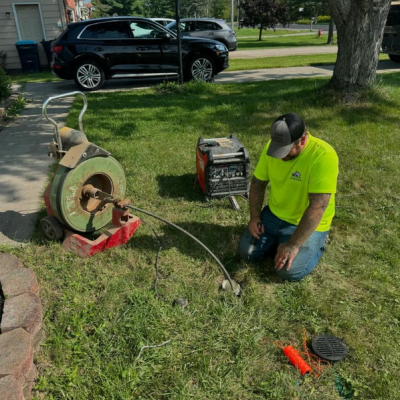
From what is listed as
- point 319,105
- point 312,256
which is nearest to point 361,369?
point 312,256

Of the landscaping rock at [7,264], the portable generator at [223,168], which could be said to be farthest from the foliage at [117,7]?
the landscaping rock at [7,264]

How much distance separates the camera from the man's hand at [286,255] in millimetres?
2846

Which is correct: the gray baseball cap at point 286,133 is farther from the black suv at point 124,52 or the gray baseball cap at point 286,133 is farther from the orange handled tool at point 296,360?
the black suv at point 124,52

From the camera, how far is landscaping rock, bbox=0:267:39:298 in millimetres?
2662

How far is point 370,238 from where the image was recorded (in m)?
3.65

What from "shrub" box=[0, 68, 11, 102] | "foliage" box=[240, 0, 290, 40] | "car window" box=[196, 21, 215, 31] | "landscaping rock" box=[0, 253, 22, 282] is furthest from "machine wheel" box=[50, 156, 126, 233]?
"foliage" box=[240, 0, 290, 40]

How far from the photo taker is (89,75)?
9953mm

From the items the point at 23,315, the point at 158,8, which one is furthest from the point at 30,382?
the point at 158,8

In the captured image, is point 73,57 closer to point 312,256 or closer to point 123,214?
point 123,214

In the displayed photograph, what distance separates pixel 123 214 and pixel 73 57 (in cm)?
764

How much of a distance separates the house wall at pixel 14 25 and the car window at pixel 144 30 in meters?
6.38

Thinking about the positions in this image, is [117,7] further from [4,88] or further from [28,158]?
[28,158]

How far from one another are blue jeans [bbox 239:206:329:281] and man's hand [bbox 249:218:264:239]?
0.09m

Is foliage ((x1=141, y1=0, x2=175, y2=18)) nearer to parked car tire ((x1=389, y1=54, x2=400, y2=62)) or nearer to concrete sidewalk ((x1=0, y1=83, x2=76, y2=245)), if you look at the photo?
parked car tire ((x1=389, y1=54, x2=400, y2=62))
